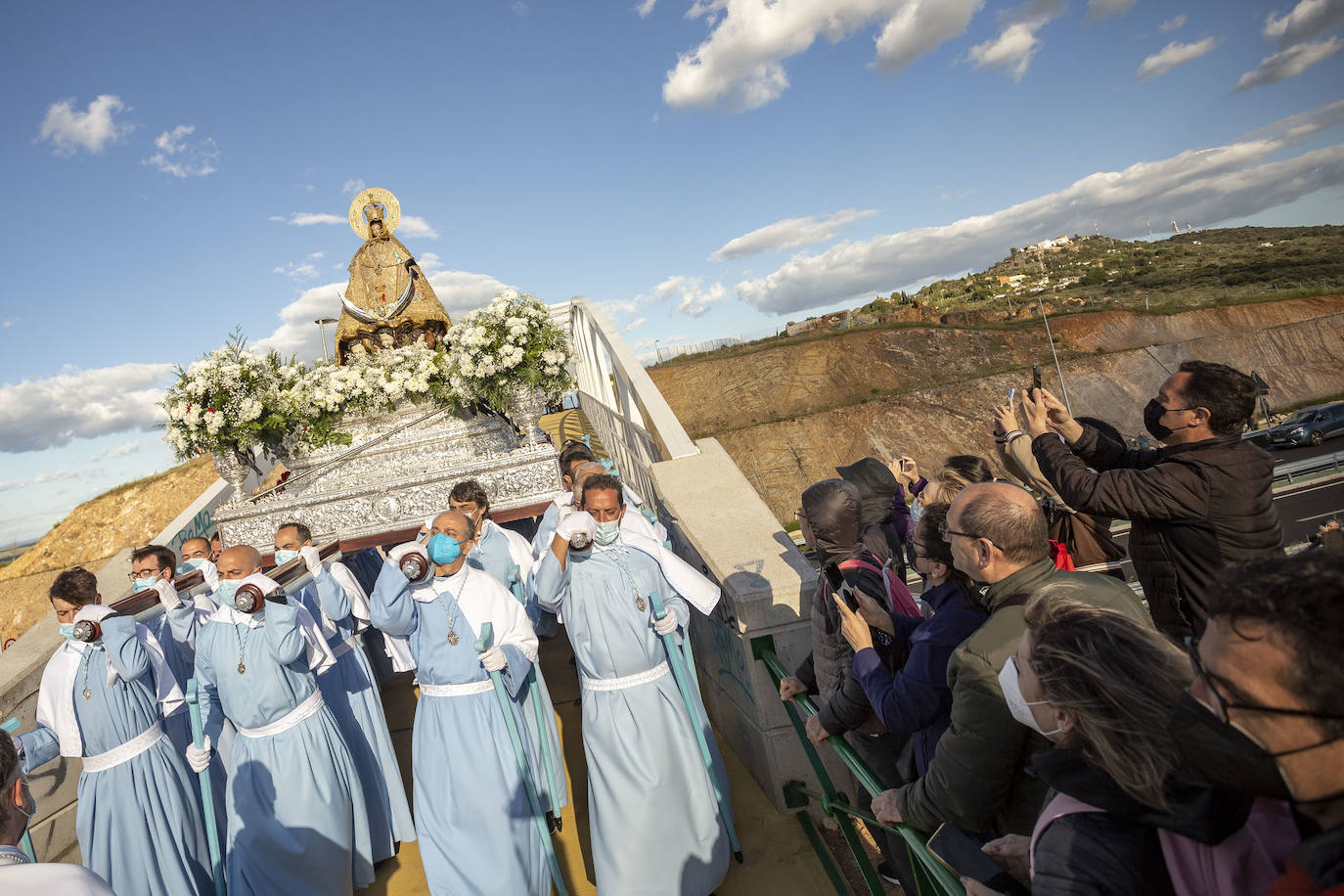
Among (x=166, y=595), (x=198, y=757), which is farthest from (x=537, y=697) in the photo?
(x=166, y=595)

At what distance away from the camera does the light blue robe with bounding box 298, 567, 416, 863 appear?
197 inches

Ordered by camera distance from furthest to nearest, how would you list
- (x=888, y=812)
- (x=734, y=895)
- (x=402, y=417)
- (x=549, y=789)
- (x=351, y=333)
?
(x=351, y=333)
(x=402, y=417)
(x=549, y=789)
(x=734, y=895)
(x=888, y=812)

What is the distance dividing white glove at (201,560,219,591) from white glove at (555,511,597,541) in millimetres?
3543

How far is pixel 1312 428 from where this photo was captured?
1005 inches

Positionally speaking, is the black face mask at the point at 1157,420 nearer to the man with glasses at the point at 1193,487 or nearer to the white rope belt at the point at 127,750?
the man with glasses at the point at 1193,487

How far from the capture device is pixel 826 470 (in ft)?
117

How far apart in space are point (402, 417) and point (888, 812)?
33.4ft

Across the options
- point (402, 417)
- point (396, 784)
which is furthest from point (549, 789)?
point (402, 417)

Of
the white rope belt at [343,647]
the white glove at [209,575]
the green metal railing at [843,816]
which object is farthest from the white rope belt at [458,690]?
the white glove at [209,575]

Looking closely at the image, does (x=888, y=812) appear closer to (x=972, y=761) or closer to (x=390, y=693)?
(x=972, y=761)

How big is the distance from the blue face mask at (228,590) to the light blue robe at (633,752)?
6.03 feet

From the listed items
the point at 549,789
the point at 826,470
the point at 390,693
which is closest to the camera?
the point at 549,789

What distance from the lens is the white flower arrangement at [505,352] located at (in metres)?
9.18

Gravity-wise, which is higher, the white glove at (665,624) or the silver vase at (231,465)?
the silver vase at (231,465)
